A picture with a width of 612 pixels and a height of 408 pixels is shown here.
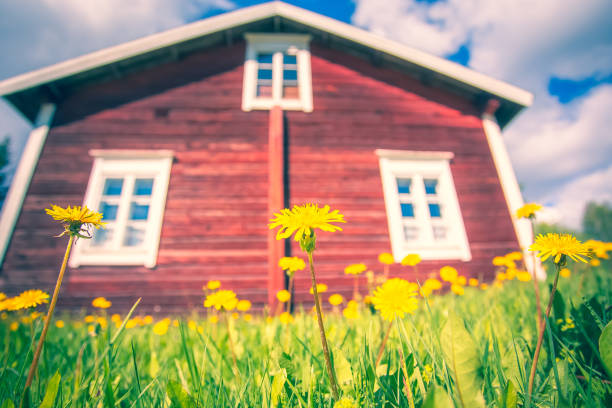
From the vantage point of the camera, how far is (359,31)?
536 centimetres

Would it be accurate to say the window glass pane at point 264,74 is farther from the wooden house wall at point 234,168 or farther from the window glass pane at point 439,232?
the window glass pane at point 439,232

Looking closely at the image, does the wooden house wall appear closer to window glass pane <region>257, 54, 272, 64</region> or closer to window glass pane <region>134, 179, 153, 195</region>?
window glass pane <region>257, 54, 272, 64</region>

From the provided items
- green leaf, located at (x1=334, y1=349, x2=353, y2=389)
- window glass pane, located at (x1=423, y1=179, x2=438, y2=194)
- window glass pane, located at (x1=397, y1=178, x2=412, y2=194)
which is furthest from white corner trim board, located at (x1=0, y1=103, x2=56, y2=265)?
window glass pane, located at (x1=423, y1=179, x2=438, y2=194)

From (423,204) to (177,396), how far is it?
4794mm

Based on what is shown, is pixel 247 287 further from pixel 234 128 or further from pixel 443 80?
pixel 443 80

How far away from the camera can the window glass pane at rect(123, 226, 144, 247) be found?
14.4 feet

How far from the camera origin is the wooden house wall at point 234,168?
408 cm

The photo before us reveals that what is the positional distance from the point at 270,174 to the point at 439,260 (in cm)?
327

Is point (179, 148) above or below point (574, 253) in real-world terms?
above

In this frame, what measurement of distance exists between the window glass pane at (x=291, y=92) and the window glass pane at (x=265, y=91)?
0.34 meters

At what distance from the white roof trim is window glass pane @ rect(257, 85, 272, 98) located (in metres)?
1.27

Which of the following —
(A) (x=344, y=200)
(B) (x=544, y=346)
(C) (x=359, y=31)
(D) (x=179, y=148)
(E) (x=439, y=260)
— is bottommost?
(B) (x=544, y=346)

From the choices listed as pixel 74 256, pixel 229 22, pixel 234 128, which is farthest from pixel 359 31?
pixel 74 256

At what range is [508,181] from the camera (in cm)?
496
